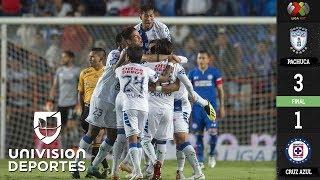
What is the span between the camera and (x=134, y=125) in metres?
13.4

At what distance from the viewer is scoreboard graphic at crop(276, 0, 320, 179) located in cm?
999

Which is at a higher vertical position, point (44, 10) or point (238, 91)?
point (44, 10)

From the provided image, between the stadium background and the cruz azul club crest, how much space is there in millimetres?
12689

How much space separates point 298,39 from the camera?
10.1 m

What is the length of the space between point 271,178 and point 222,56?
8.21 metres

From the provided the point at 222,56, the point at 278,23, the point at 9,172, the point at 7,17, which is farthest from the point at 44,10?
the point at 278,23

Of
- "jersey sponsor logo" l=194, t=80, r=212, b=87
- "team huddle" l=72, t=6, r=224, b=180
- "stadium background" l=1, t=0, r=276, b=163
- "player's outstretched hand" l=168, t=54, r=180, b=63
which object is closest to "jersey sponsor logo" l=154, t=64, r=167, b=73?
"team huddle" l=72, t=6, r=224, b=180

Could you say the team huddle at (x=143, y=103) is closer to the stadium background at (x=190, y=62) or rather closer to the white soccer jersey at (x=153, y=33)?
the white soccer jersey at (x=153, y=33)

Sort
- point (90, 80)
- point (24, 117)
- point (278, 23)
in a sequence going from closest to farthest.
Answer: point (278, 23)
point (90, 80)
point (24, 117)

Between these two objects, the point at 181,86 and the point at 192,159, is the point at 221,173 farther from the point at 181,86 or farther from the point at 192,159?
the point at 192,159

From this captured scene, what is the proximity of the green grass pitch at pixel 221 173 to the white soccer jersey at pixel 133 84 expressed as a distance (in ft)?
7.02

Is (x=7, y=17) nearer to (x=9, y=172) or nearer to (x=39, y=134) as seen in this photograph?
(x=39, y=134)

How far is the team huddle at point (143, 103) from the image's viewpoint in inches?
530

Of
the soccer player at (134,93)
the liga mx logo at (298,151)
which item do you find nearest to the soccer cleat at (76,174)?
the soccer player at (134,93)
